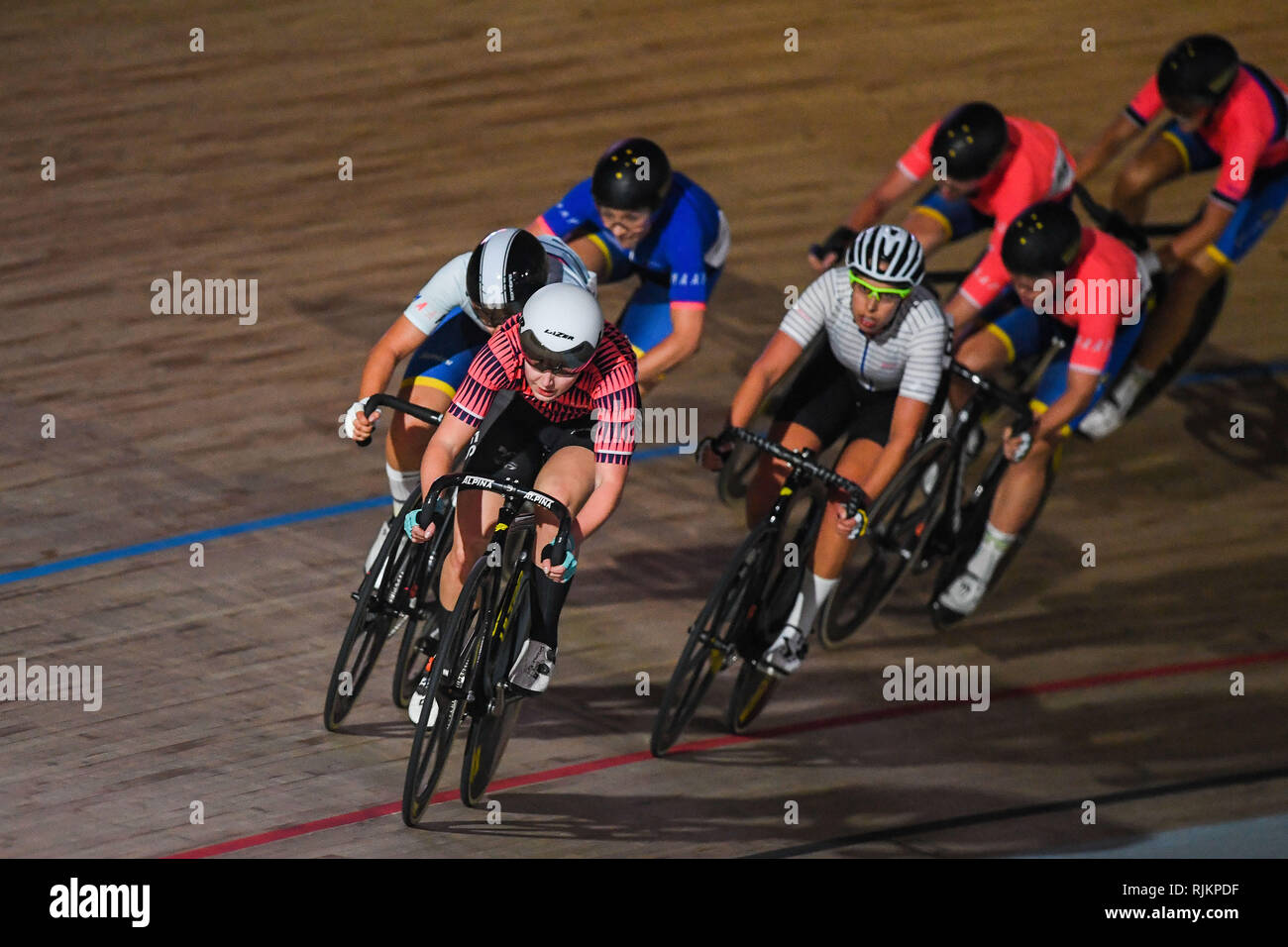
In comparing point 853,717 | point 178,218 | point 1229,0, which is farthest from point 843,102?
point 853,717

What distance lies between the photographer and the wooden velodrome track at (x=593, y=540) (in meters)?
4.64

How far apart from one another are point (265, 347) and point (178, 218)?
3.85ft

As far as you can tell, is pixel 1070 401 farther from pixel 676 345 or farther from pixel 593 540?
pixel 593 540

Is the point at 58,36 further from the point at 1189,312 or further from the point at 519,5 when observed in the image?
the point at 1189,312

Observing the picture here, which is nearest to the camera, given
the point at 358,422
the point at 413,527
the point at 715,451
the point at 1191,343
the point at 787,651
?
the point at 413,527

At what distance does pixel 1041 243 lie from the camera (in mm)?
5137

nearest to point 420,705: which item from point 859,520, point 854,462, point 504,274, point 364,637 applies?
point 364,637

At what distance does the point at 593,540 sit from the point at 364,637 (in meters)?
1.26

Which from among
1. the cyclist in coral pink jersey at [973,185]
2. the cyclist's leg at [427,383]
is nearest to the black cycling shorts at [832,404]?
the cyclist in coral pink jersey at [973,185]

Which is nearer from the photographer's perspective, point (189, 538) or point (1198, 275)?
point (189, 538)

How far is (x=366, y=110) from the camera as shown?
8617mm

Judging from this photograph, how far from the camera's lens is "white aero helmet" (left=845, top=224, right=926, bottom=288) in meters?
4.66

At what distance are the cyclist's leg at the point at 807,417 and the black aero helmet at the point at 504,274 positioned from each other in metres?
1.03

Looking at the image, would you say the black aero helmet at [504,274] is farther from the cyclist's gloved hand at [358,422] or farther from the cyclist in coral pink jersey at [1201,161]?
the cyclist in coral pink jersey at [1201,161]
